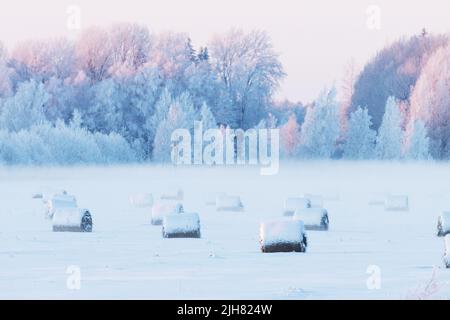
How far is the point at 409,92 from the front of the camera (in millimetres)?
78250

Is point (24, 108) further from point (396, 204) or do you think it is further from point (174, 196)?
point (396, 204)

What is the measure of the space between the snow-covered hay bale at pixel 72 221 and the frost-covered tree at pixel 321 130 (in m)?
51.8

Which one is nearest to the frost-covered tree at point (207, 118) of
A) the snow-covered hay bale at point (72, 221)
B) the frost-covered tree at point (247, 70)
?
the frost-covered tree at point (247, 70)

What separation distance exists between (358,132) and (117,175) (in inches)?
656

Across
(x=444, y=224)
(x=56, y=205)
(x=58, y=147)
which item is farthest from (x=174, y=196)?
(x=58, y=147)

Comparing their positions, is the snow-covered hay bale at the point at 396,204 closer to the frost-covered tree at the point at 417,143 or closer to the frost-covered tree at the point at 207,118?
the frost-covered tree at the point at 417,143

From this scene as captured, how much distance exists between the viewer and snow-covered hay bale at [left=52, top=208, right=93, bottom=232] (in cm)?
2348

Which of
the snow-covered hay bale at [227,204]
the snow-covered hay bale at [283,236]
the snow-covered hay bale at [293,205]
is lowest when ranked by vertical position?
the snow-covered hay bale at [227,204]

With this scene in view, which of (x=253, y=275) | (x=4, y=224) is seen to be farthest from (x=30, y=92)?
(x=253, y=275)

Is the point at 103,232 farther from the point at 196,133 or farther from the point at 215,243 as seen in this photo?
the point at 196,133

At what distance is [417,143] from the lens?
67.2 m

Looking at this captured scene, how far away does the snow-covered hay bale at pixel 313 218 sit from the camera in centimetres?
2442

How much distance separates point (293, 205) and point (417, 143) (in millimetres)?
38317

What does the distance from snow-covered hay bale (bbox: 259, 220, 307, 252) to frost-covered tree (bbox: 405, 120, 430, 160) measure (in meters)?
49.2
